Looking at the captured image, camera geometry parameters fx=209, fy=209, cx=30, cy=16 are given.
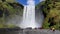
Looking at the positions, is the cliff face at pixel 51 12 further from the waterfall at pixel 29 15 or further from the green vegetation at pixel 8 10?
the green vegetation at pixel 8 10

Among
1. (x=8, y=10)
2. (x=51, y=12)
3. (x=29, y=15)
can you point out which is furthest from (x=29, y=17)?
(x=51, y=12)

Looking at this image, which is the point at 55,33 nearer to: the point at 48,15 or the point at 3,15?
the point at 48,15

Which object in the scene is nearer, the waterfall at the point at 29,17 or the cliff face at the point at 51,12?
the cliff face at the point at 51,12

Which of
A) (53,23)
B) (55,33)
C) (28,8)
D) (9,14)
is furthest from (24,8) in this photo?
(55,33)

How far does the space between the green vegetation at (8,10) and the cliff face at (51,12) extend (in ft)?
8.71

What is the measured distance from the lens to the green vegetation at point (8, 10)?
1027 inches

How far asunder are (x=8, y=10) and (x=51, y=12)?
5.41 meters

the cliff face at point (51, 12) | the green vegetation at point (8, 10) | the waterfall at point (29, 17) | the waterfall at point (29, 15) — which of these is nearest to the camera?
the cliff face at point (51, 12)

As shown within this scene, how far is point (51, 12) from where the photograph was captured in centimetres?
2553

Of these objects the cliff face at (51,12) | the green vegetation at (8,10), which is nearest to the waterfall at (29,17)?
the green vegetation at (8,10)

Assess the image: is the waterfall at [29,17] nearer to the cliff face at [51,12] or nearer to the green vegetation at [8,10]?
the green vegetation at [8,10]

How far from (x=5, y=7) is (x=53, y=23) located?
632cm

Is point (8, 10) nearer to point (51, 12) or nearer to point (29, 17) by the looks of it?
point (29, 17)

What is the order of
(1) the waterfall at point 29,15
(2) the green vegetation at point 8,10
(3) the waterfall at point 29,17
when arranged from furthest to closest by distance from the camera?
(1) the waterfall at point 29,15 < (3) the waterfall at point 29,17 < (2) the green vegetation at point 8,10
